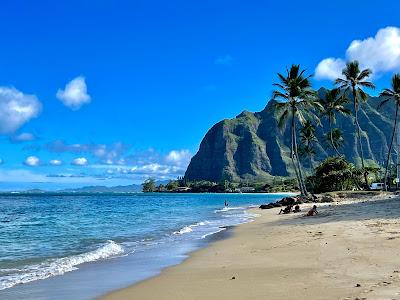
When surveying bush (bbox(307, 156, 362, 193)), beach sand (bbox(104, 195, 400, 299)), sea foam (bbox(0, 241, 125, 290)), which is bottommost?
sea foam (bbox(0, 241, 125, 290))

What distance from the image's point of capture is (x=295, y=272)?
1046cm

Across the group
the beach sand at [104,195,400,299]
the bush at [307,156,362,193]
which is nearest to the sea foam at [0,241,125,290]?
the beach sand at [104,195,400,299]

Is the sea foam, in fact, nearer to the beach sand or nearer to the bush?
the beach sand

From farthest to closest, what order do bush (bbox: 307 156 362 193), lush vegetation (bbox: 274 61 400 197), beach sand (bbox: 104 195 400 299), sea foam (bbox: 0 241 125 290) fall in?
bush (bbox: 307 156 362 193), lush vegetation (bbox: 274 61 400 197), sea foam (bbox: 0 241 125 290), beach sand (bbox: 104 195 400 299)

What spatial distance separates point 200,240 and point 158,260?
669cm

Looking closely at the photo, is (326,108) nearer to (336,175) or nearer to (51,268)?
(336,175)

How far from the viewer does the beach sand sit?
8.27 m

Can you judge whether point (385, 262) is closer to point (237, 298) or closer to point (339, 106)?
point (237, 298)

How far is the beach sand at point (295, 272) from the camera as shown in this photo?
27.1ft

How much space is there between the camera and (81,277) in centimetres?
1226

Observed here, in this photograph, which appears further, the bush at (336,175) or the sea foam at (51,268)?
the bush at (336,175)

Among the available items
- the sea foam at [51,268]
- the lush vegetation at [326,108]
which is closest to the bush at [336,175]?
the lush vegetation at [326,108]

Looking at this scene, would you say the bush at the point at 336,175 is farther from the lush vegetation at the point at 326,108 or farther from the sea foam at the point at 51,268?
the sea foam at the point at 51,268

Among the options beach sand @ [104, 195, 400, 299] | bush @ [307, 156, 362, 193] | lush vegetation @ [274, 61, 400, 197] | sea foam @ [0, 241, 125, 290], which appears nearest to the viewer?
beach sand @ [104, 195, 400, 299]
